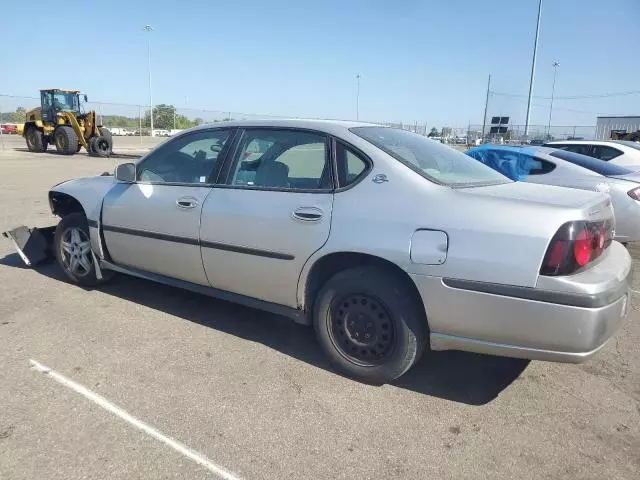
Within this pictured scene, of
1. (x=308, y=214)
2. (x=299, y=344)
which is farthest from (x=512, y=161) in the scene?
(x=308, y=214)

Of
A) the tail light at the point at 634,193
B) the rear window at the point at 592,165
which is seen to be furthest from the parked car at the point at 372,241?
the rear window at the point at 592,165

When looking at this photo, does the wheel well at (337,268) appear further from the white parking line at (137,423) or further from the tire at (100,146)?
the tire at (100,146)

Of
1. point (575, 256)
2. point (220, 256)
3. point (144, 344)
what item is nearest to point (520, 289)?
point (575, 256)

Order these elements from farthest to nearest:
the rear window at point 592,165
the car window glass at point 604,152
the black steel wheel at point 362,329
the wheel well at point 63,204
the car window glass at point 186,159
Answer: the car window glass at point 604,152
the rear window at point 592,165
the wheel well at point 63,204
the car window glass at point 186,159
the black steel wheel at point 362,329

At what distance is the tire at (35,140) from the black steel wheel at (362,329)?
82.0 ft

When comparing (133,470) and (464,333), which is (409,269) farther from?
(133,470)

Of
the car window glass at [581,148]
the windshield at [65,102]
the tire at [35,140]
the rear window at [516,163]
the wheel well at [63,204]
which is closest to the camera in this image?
the wheel well at [63,204]

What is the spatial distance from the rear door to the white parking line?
1.13 meters

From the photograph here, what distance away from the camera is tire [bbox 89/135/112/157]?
21641 millimetres

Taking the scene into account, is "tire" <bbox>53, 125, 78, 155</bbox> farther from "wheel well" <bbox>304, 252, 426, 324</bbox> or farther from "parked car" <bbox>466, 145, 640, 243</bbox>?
"wheel well" <bbox>304, 252, 426, 324</bbox>

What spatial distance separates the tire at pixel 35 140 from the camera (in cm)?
2381

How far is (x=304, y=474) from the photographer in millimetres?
2320

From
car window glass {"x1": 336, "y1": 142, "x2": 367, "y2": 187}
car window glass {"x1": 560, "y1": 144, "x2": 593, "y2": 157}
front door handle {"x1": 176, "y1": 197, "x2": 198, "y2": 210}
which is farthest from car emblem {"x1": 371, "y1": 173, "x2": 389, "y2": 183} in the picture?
car window glass {"x1": 560, "y1": 144, "x2": 593, "y2": 157}

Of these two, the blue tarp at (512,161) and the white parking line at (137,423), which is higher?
the blue tarp at (512,161)
